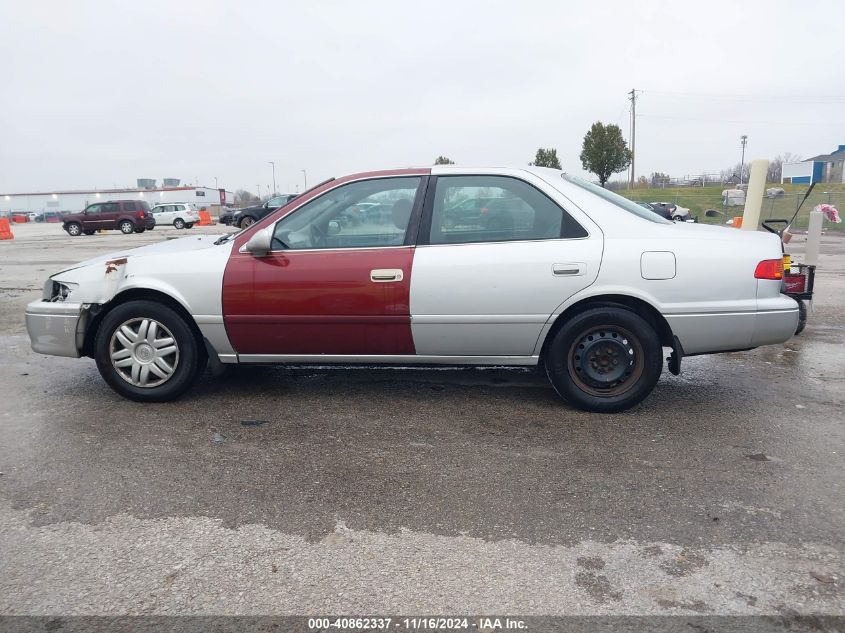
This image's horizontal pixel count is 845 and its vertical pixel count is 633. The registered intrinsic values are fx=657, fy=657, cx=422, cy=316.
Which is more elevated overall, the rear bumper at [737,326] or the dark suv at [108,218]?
the dark suv at [108,218]

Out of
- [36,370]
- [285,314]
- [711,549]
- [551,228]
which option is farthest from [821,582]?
[36,370]

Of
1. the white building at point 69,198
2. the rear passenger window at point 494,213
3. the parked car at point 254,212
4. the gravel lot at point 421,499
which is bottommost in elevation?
the gravel lot at point 421,499

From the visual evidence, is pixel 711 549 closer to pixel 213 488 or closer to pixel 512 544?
pixel 512 544

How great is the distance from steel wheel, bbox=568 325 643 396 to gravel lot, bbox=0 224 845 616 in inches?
8.1

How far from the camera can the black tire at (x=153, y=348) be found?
14.2 ft

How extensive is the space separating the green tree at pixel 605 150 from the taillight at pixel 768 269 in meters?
50.9

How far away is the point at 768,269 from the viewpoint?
400cm

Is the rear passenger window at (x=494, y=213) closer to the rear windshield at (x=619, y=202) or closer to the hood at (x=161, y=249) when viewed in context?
the rear windshield at (x=619, y=202)

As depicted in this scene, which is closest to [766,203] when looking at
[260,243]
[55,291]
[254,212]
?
[254,212]

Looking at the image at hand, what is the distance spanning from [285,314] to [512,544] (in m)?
2.18

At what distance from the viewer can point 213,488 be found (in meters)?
3.20

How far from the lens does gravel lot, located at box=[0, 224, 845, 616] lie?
2381mm

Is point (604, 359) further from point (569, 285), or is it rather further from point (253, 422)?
point (253, 422)

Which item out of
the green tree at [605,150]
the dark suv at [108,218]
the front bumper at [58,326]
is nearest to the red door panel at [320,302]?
the front bumper at [58,326]
